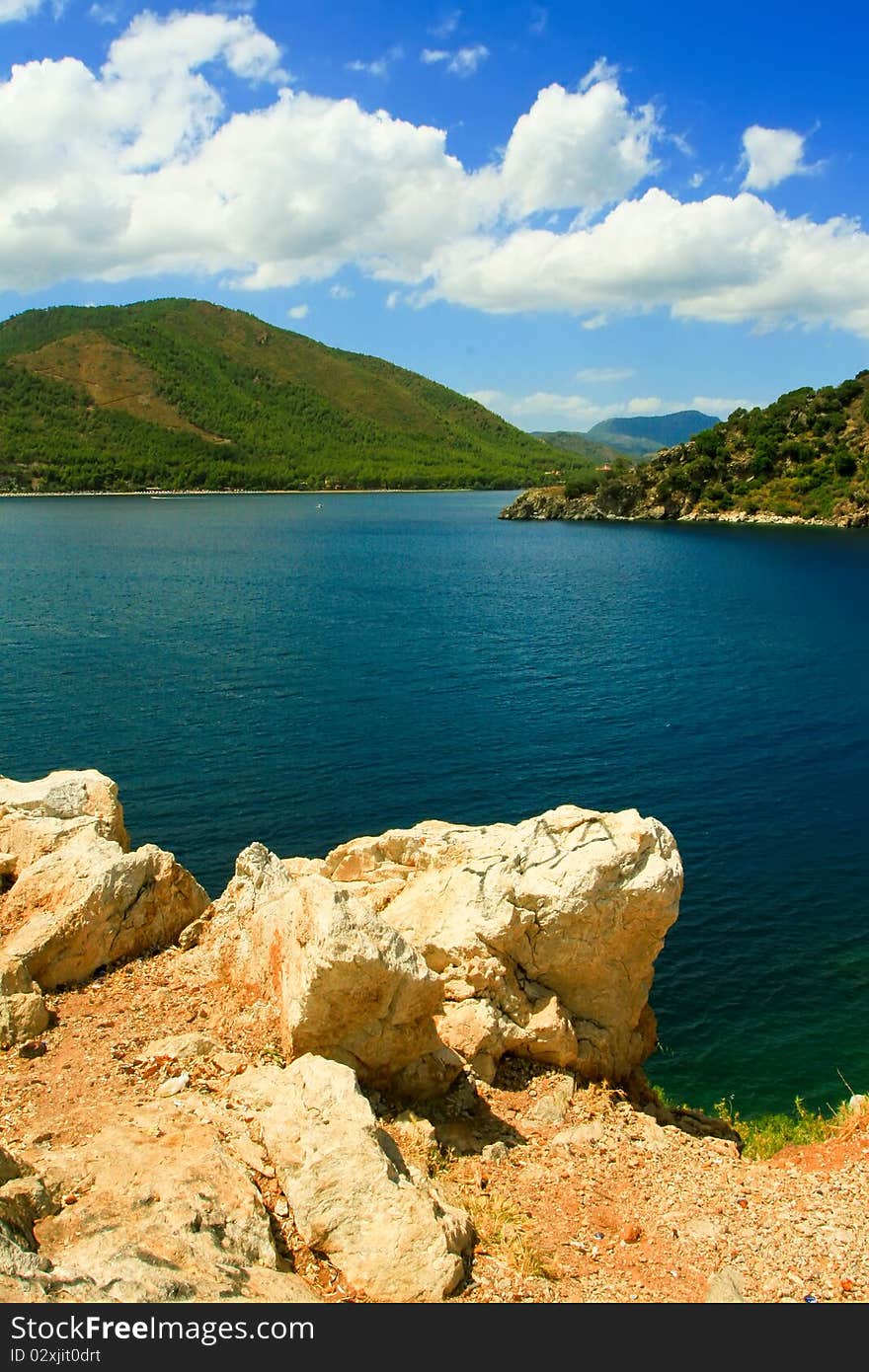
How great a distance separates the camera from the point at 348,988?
12.3m

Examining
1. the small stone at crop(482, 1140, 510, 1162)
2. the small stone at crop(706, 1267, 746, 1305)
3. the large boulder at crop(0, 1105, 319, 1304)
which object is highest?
the large boulder at crop(0, 1105, 319, 1304)

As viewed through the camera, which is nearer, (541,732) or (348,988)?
(348,988)

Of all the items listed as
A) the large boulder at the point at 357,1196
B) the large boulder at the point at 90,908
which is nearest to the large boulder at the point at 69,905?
the large boulder at the point at 90,908

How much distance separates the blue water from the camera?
26078mm

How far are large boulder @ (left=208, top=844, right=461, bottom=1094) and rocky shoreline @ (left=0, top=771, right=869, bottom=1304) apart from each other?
4 centimetres

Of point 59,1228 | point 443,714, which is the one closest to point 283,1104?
point 59,1228

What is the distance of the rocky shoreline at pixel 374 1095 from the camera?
9.24 metres

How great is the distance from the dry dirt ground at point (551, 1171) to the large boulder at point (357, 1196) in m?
0.25

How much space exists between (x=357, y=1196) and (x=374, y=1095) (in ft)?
11.4

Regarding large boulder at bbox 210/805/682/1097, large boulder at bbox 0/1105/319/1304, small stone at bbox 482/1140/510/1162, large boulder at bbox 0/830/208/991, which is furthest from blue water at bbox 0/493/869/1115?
large boulder at bbox 0/1105/319/1304

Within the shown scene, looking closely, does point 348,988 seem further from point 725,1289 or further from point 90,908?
point 90,908

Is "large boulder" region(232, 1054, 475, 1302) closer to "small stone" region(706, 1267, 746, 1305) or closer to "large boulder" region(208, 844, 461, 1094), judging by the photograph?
"large boulder" region(208, 844, 461, 1094)

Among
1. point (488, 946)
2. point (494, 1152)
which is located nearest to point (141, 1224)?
point (494, 1152)

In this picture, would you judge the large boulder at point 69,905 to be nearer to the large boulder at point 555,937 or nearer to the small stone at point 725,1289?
the large boulder at point 555,937
